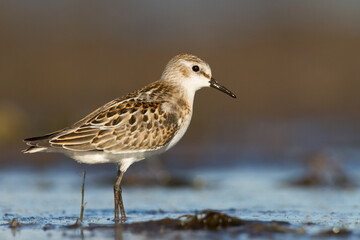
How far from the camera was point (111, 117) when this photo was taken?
11094mm

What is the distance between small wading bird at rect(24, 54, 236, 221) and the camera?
35.5 feet

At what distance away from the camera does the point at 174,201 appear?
43.3ft

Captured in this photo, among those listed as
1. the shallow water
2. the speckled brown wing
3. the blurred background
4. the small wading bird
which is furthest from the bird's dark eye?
the blurred background

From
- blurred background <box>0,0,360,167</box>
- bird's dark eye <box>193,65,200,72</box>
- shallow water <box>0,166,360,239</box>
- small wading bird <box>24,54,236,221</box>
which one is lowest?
shallow water <box>0,166,360,239</box>

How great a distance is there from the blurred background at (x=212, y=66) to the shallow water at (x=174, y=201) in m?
1.48

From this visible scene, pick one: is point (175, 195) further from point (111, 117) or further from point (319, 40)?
point (319, 40)

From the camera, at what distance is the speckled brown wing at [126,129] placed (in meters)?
10.9

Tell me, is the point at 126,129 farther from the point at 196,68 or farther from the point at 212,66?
the point at 212,66

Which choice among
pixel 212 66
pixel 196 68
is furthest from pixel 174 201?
pixel 212 66

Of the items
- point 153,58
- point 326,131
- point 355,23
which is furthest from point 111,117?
point 355,23

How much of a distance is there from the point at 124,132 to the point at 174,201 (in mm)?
2606

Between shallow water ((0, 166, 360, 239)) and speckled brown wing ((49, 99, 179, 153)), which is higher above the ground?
speckled brown wing ((49, 99, 179, 153))

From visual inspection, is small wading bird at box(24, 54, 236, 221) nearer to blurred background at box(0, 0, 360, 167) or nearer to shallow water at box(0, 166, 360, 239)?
shallow water at box(0, 166, 360, 239)

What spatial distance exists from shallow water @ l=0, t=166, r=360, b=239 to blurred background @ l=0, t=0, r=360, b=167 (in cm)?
148
